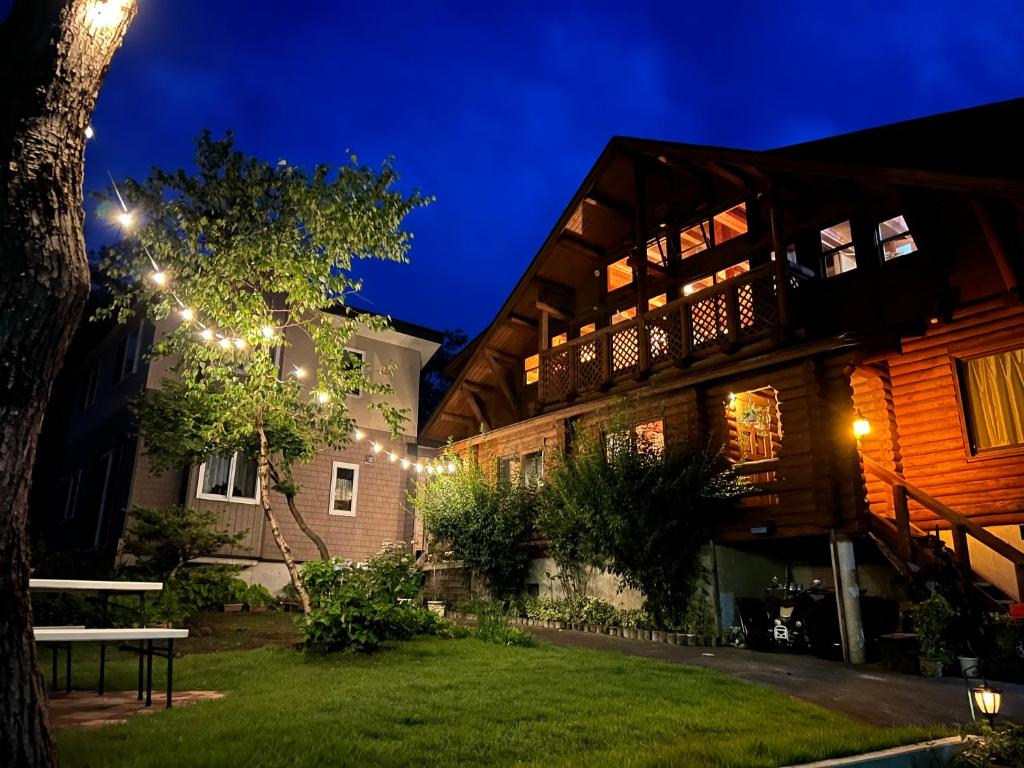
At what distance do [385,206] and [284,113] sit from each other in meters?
193

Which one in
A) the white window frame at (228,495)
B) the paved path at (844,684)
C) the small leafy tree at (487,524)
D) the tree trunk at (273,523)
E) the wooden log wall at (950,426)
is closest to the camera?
the paved path at (844,684)

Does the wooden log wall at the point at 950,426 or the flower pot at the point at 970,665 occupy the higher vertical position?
the wooden log wall at the point at 950,426

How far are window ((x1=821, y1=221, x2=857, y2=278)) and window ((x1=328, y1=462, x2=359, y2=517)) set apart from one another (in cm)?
1232

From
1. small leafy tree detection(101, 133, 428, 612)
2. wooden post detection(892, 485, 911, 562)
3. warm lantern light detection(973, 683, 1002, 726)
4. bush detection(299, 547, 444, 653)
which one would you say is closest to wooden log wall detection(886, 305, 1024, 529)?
wooden post detection(892, 485, 911, 562)

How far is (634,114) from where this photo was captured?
6900 inches

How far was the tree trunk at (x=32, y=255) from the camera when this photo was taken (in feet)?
9.38

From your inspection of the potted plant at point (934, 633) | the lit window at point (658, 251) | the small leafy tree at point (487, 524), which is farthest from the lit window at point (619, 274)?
the potted plant at point (934, 633)

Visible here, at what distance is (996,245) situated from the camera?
9.78 m

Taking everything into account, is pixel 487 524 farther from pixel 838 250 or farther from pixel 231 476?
pixel 838 250

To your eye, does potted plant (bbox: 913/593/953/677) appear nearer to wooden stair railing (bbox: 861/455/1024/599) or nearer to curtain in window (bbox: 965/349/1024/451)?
wooden stair railing (bbox: 861/455/1024/599)

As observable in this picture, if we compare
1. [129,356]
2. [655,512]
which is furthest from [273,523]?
[129,356]

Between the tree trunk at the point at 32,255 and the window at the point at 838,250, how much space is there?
11609 millimetres

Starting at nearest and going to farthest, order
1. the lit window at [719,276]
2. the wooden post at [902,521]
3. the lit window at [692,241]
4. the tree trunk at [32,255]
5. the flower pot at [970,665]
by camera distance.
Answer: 1. the tree trunk at [32,255]
2. the flower pot at [970,665]
3. the wooden post at [902,521]
4. the lit window at [719,276]
5. the lit window at [692,241]

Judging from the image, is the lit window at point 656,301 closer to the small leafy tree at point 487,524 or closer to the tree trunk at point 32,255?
the small leafy tree at point 487,524
